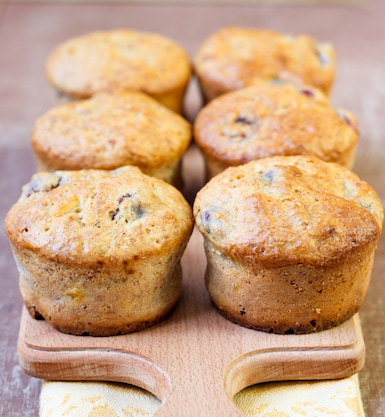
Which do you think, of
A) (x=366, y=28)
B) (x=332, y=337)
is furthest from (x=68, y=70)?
(x=366, y=28)

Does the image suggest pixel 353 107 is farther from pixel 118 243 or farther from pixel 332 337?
pixel 118 243

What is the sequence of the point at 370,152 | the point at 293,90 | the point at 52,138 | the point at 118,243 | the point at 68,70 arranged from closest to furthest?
the point at 118,243
the point at 52,138
the point at 293,90
the point at 68,70
the point at 370,152

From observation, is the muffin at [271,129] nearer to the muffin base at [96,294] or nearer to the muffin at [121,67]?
the muffin at [121,67]

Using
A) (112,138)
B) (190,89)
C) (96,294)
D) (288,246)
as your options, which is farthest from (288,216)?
(190,89)

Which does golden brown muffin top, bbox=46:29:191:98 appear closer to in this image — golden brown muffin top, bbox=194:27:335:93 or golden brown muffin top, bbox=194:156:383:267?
golden brown muffin top, bbox=194:27:335:93

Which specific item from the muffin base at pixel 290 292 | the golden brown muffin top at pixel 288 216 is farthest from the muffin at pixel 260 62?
the muffin base at pixel 290 292

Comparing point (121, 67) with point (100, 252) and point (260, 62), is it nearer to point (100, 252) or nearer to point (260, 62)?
point (260, 62)
